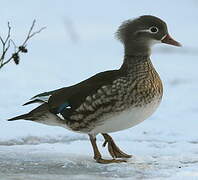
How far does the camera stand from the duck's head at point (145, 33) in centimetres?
715

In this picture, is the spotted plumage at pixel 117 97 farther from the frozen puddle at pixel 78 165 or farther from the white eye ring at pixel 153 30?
the frozen puddle at pixel 78 165

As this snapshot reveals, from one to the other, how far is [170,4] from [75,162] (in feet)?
50.5

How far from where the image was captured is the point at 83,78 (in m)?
12.0

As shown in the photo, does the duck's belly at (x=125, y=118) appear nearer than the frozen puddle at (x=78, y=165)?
No

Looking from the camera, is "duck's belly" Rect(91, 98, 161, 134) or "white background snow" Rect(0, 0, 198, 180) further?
"duck's belly" Rect(91, 98, 161, 134)

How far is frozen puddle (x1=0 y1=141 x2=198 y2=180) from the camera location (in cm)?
623

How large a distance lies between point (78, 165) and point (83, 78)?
5.38 m

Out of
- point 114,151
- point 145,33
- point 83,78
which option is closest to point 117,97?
point 114,151

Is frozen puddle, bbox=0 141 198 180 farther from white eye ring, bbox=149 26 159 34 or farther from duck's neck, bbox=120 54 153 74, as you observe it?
white eye ring, bbox=149 26 159 34

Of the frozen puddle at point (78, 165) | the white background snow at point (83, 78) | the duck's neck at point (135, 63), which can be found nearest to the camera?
the frozen puddle at point (78, 165)

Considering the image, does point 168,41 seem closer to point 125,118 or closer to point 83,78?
point 125,118

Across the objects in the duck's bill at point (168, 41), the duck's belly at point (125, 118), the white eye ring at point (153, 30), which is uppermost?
the white eye ring at point (153, 30)

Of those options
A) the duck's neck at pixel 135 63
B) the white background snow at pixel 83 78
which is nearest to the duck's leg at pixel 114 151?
the white background snow at pixel 83 78

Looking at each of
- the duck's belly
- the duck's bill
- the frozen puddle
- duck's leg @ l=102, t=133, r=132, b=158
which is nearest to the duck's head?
the duck's bill
